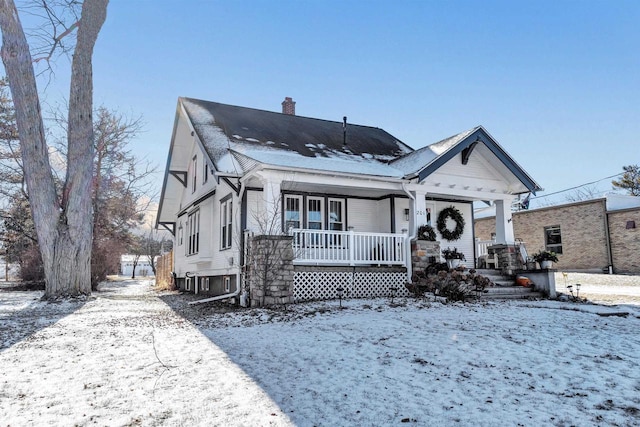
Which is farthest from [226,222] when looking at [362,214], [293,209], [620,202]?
[620,202]

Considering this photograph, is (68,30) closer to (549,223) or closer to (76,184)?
(76,184)

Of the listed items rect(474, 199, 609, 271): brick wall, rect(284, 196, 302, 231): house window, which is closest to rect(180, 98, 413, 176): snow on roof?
rect(284, 196, 302, 231): house window

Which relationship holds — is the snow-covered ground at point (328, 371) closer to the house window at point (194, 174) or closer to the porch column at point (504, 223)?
the porch column at point (504, 223)

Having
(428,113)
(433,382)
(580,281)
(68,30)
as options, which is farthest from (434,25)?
(433,382)

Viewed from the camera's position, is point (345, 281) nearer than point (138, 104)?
Yes

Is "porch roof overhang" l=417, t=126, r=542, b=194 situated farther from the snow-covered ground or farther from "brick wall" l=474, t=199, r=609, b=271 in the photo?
"brick wall" l=474, t=199, r=609, b=271

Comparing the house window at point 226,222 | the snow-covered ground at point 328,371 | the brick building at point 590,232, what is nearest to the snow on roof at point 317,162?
the house window at point 226,222

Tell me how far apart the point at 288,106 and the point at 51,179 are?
10.2m

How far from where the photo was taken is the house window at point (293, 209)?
41.1 feet

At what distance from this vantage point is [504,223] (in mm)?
13320

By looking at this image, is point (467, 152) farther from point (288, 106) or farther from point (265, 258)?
point (288, 106)

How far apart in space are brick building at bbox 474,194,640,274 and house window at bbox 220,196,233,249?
1566cm

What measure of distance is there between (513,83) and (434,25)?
432 cm

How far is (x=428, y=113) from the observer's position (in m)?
17.1
